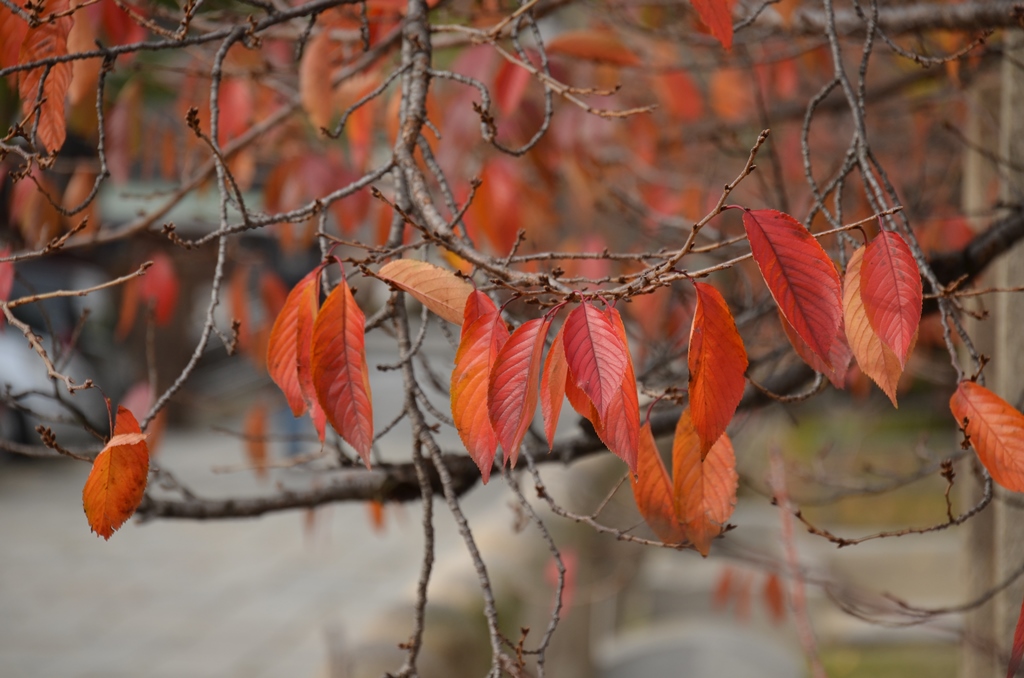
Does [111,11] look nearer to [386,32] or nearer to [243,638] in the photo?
[386,32]

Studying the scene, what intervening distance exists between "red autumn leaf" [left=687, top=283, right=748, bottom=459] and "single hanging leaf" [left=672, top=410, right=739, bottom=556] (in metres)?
0.14

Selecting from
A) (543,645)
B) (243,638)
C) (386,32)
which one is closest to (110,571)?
(243,638)

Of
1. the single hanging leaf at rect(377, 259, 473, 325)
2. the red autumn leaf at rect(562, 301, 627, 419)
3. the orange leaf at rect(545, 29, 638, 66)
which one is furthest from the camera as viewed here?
the orange leaf at rect(545, 29, 638, 66)

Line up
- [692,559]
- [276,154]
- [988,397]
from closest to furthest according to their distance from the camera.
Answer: [988,397] < [276,154] < [692,559]

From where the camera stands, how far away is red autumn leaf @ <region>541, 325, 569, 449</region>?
78 centimetres

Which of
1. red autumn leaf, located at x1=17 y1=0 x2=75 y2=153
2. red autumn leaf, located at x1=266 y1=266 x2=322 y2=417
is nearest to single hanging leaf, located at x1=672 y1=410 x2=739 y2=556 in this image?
red autumn leaf, located at x1=266 y1=266 x2=322 y2=417

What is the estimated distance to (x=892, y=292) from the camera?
0.75 meters

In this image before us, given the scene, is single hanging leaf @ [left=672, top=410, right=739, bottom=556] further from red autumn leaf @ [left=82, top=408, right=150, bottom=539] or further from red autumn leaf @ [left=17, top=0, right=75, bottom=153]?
red autumn leaf @ [left=17, top=0, right=75, bottom=153]

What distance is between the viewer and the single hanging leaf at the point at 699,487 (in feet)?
2.87

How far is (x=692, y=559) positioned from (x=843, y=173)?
4.66 metres

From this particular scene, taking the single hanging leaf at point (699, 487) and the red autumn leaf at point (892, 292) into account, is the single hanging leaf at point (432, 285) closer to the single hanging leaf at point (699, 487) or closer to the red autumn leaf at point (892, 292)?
the single hanging leaf at point (699, 487)

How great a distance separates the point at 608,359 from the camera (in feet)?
2.38

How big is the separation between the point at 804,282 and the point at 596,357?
0.18 meters

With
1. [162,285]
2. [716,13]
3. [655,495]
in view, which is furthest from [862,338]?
[162,285]
